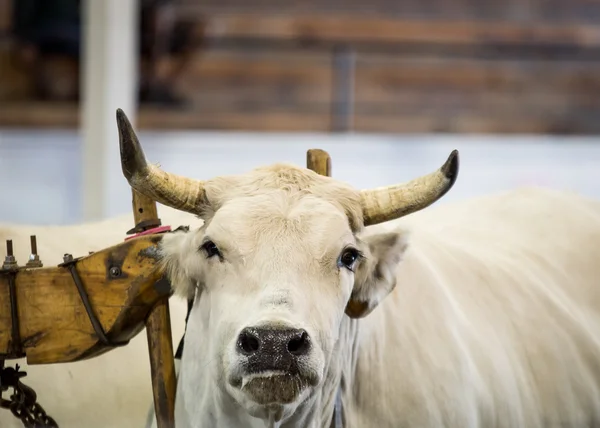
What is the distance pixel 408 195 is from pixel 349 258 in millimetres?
238

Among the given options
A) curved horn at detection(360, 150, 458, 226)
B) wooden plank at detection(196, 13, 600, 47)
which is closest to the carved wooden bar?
curved horn at detection(360, 150, 458, 226)


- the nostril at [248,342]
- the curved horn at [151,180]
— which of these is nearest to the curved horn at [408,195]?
the curved horn at [151,180]

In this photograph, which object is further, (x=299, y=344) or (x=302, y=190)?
(x=302, y=190)

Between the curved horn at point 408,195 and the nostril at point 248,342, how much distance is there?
60 centimetres

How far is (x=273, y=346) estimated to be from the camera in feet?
8.86

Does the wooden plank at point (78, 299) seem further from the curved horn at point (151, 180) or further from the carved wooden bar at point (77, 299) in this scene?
the curved horn at point (151, 180)

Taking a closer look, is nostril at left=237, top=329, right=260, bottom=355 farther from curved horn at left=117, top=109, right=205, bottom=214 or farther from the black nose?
curved horn at left=117, top=109, right=205, bottom=214

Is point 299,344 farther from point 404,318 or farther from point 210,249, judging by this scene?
point 404,318

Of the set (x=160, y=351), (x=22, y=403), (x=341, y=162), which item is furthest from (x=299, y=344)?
(x=341, y=162)

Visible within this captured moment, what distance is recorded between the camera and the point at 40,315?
3.24 metres

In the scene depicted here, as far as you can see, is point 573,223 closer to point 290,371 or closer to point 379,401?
point 379,401

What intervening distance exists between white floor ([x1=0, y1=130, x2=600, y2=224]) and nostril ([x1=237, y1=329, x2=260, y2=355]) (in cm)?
596

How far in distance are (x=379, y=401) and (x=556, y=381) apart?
1.00 meters

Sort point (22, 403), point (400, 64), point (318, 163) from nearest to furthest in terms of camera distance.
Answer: point (22, 403) < point (318, 163) < point (400, 64)
